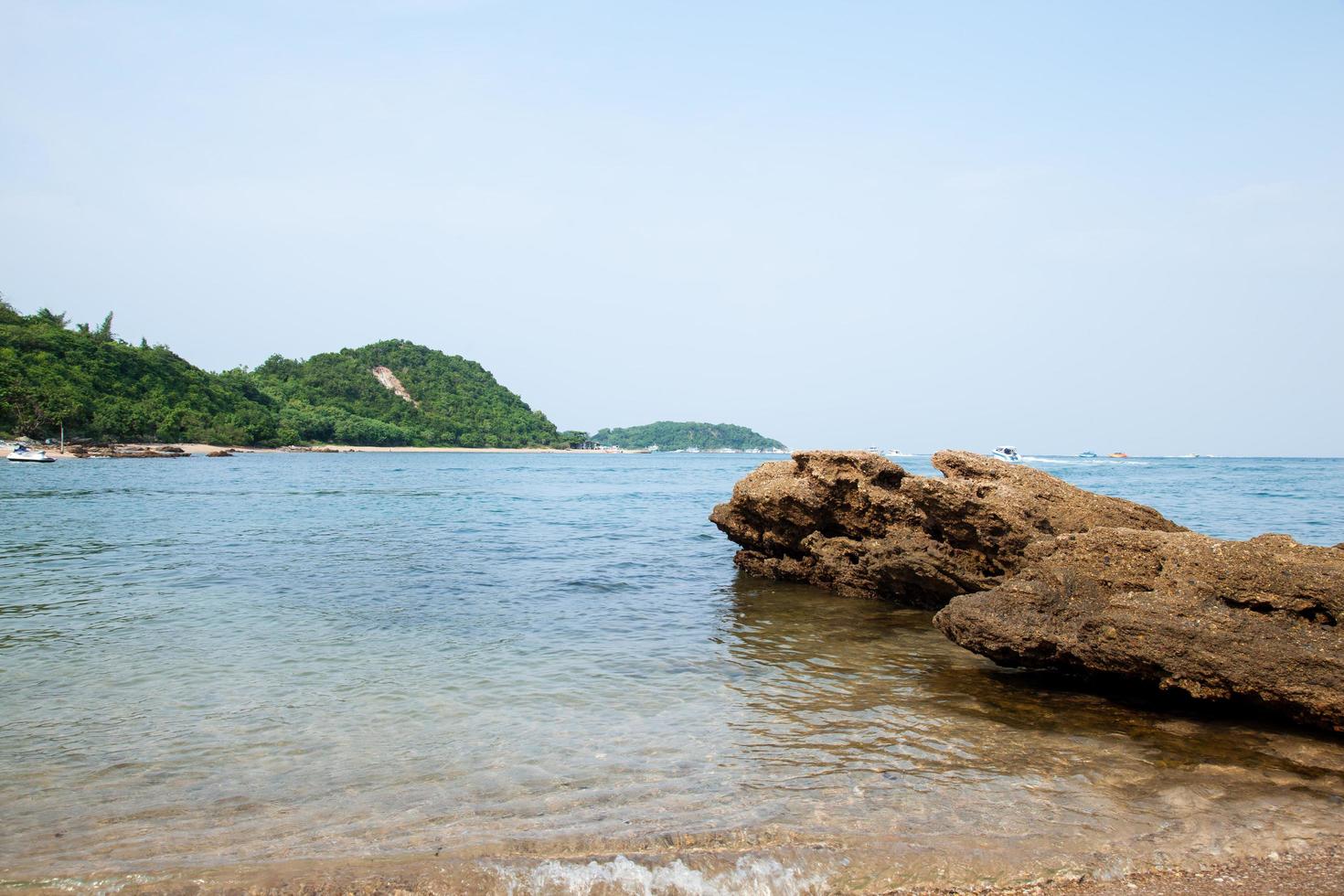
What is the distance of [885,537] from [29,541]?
20168mm

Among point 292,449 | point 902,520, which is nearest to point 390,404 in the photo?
point 292,449

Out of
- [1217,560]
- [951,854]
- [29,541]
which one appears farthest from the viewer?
[29,541]

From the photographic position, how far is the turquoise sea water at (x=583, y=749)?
4.37m

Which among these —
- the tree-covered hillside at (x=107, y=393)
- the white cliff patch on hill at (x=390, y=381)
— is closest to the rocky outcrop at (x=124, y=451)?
the tree-covered hillside at (x=107, y=393)

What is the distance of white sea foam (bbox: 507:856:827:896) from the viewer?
4.04 meters

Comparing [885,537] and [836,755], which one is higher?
[885,537]

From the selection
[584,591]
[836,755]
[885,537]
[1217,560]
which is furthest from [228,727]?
[885,537]

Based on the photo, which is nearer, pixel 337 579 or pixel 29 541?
pixel 337 579

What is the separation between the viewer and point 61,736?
20.1 ft

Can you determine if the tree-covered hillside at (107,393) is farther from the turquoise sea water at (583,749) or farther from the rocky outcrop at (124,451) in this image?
the turquoise sea water at (583,749)

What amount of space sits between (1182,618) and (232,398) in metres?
136

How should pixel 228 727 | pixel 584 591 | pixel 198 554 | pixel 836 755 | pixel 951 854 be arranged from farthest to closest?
pixel 198 554 < pixel 584 591 < pixel 228 727 < pixel 836 755 < pixel 951 854

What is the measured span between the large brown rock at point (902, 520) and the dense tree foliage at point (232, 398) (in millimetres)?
93950

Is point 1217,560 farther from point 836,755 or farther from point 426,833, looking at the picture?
point 426,833
